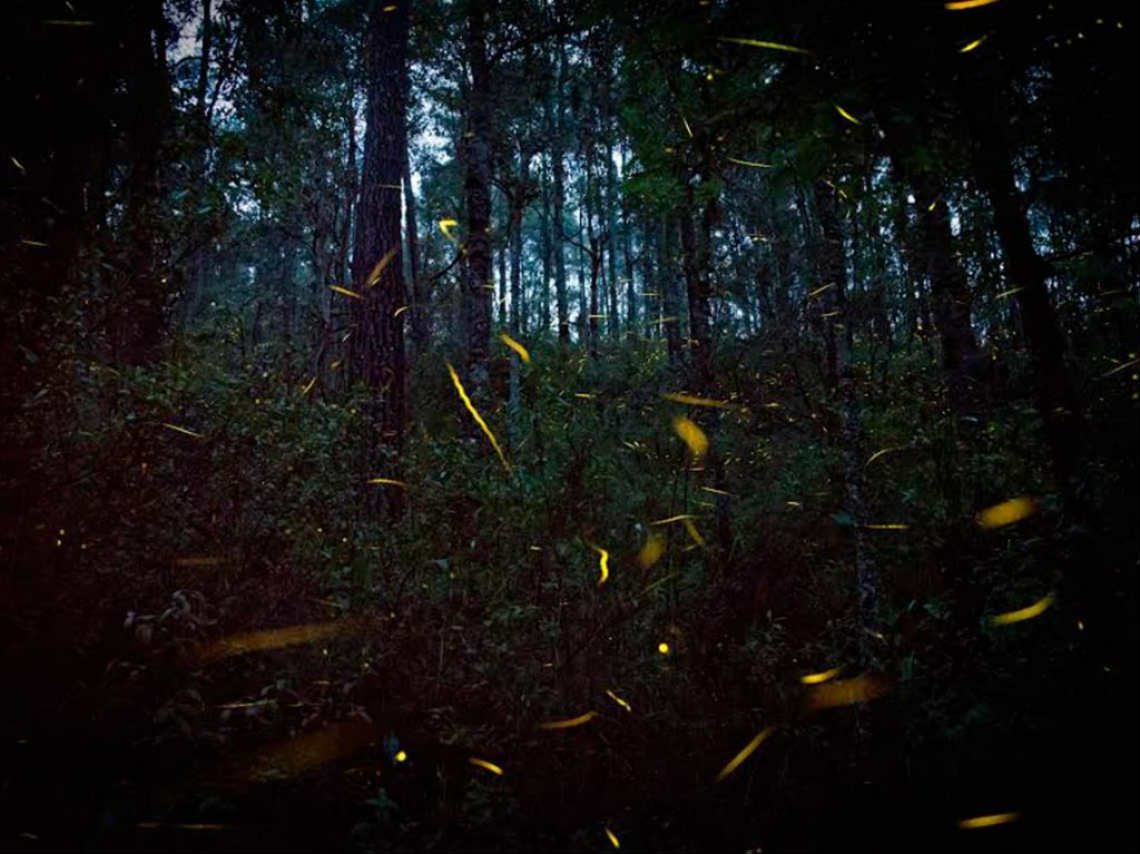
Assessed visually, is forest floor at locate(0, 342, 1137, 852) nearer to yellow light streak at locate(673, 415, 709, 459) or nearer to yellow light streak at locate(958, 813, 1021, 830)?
yellow light streak at locate(958, 813, 1021, 830)

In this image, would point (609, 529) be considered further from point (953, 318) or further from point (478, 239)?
point (953, 318)

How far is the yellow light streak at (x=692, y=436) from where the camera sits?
7924mm

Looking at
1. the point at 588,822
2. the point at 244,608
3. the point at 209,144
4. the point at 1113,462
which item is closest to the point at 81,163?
the point at 209,144

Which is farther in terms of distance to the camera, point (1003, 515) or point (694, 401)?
point (694, 401)

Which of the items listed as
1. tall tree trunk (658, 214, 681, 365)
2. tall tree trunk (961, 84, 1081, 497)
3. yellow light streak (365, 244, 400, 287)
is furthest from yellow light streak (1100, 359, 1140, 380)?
yellow light streak (365, 244, 400, 287)

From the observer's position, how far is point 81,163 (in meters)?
5.29

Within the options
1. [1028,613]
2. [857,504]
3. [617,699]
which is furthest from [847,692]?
[1028,613]

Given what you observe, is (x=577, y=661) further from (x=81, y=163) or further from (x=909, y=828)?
(x=81, y=163)

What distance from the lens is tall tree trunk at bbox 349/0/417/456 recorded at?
27.2ft

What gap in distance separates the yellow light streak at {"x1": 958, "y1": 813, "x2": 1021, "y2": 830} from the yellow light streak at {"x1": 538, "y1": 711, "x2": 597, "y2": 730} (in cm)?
234

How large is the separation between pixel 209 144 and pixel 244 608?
16.0 feet

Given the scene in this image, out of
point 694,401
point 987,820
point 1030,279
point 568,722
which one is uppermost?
point 694,401

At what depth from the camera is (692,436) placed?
26.8 ft

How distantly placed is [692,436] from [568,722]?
14.7 feet
